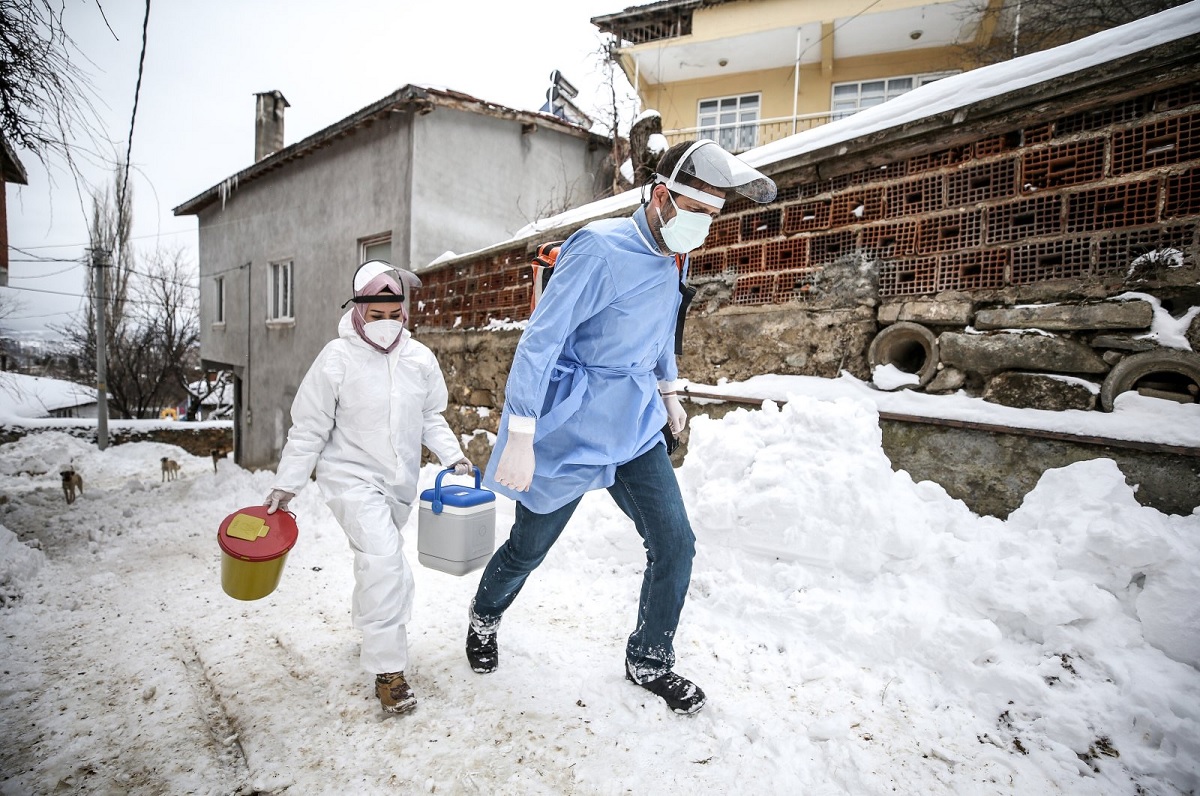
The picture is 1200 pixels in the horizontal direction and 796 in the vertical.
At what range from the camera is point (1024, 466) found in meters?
3.03

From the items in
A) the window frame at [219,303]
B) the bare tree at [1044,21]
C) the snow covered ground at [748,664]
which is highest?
the bare tree at [1044,21]

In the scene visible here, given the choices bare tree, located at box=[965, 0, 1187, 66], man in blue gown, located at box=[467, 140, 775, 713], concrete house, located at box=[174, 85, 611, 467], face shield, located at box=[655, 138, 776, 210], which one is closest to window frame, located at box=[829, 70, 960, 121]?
bare tree, located at box=[965, 0, 1187, 66]

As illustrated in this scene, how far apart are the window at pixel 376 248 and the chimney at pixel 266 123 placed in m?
7.70

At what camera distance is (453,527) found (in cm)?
275

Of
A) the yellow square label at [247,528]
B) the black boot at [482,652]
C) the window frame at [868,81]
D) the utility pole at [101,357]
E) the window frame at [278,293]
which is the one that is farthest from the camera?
the utility pole at [101,357]

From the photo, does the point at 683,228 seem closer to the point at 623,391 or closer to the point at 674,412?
the point at 623,391

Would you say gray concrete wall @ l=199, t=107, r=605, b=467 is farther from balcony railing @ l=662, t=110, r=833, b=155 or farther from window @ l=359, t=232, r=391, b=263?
balcony railing @ l=662, t=110, r=833, b=155

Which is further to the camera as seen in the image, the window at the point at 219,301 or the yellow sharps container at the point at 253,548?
the window at the point at 219,301

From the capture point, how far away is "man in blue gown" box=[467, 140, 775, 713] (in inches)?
83.2

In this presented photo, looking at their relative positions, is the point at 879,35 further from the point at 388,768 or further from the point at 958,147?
the point at 388,768

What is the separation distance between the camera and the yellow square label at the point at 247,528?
2.45m

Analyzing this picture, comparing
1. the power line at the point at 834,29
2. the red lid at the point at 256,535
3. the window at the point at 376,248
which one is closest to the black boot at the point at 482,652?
the red lid at the point at 256,535

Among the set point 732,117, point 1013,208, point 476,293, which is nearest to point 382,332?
point 1013,208

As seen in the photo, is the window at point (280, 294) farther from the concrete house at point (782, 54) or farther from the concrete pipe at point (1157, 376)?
the concrete pipe at point (1157, 376)
